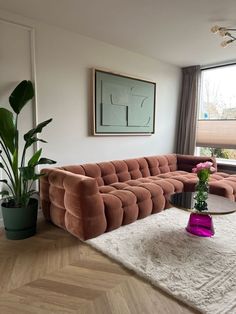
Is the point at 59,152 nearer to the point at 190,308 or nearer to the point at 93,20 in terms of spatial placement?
the point at 93,20

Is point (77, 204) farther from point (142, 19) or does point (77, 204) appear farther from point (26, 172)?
point (142, 19)

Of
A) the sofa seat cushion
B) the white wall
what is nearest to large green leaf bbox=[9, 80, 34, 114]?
the white wall

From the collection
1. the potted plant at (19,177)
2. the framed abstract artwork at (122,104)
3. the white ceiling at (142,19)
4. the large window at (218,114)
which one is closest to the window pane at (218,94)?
the large window at (218,114)

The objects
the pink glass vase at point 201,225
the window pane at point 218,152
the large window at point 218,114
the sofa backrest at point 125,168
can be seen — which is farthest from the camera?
the window pane at point 218,152

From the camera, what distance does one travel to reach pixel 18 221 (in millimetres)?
2334

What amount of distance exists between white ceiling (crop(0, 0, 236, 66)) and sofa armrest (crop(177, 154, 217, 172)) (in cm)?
180

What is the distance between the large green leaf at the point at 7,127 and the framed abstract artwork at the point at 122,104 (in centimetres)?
140

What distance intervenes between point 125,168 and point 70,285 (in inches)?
80.2

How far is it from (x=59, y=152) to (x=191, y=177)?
208cm

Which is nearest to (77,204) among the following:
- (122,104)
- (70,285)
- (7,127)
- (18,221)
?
(18,221)

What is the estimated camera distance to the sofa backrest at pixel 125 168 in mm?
3107

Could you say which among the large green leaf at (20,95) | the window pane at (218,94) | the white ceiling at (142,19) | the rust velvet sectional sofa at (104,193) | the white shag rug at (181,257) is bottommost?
the white shag rug at (181,257)

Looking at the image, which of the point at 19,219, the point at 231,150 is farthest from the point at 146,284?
the point at 231,150

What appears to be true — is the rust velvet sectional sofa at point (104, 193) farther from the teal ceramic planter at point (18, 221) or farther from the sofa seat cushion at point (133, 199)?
the teal ceramic planter at point (18, 221)
